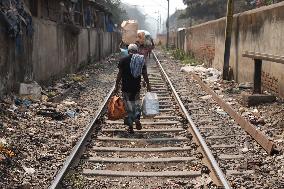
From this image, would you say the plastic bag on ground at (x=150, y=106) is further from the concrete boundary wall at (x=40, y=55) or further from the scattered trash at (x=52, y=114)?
the concrete boundary wall at (x=40, y=55)

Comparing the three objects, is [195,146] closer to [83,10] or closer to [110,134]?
[110,134]

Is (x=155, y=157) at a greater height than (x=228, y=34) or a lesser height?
lesser

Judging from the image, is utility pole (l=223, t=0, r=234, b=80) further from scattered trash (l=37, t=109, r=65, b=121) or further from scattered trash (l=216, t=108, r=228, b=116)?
scattered trash (l=37, t=109, r=65, b=121)

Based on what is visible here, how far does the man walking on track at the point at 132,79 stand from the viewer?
8.47m

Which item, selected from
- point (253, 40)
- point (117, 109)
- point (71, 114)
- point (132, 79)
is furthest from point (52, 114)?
point (253, 40)

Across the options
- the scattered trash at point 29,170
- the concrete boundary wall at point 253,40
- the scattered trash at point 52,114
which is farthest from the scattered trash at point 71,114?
the concrete boundary wall at point 253,40

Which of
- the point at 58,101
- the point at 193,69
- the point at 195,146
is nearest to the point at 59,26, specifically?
the point at 58,101

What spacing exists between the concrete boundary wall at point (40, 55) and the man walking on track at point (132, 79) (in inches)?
137

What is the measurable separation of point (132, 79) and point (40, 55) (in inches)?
255

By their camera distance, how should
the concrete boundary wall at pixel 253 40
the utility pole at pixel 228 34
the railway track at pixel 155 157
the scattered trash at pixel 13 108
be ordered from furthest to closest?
the utility pole at pixel 228 34 < the concrete boundary wall at pixel 253 40 < the scattered trash at pixel 13 108 < the railway track at pixel 155 157

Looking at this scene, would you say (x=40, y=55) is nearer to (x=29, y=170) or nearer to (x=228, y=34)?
(x=228, y=34)

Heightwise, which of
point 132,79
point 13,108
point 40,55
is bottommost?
point 13,108

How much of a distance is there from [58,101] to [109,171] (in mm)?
6244

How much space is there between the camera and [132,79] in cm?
863
